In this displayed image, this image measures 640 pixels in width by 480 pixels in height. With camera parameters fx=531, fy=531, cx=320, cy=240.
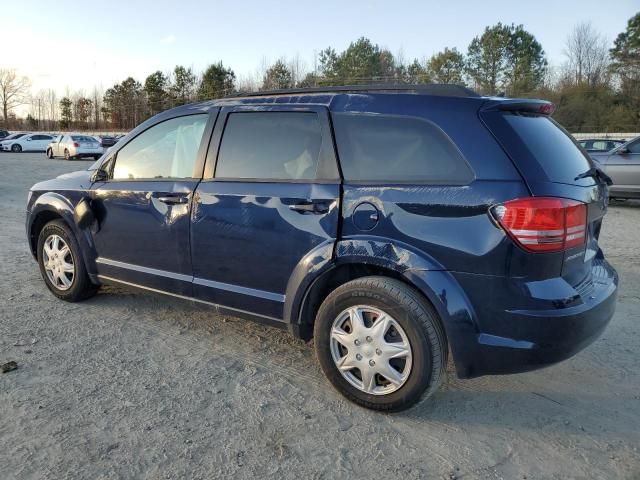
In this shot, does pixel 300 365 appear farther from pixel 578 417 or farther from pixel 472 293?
pixel 578 417

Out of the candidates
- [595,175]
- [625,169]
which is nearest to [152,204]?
[595,175]

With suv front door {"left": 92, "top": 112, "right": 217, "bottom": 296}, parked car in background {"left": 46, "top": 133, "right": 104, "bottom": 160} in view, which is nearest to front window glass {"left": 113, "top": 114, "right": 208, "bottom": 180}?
suv front door {"left": 92, "top": 112, "right": 217, "bottom": 296}

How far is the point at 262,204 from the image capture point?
337cm

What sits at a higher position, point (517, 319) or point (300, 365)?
point (517, 319)

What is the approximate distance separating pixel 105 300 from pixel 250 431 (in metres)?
2.61

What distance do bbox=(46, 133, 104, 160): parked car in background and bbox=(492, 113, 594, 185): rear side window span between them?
30.1m

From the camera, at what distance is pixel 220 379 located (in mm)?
3396

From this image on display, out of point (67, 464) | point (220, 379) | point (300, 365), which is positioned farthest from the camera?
point (300, 365)

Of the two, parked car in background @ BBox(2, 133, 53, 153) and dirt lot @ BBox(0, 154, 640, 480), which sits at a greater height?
parked car in background @ BBox(2, 133, 53, 153)

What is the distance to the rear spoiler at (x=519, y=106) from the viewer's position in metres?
2.84

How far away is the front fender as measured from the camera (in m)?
4.47

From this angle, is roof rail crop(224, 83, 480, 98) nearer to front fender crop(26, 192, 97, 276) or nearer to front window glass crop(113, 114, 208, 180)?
front window glass crop(113, 114, 208, 180)

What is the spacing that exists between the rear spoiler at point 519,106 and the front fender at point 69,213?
10.9 feet

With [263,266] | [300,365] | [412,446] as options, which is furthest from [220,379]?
[412,446]
